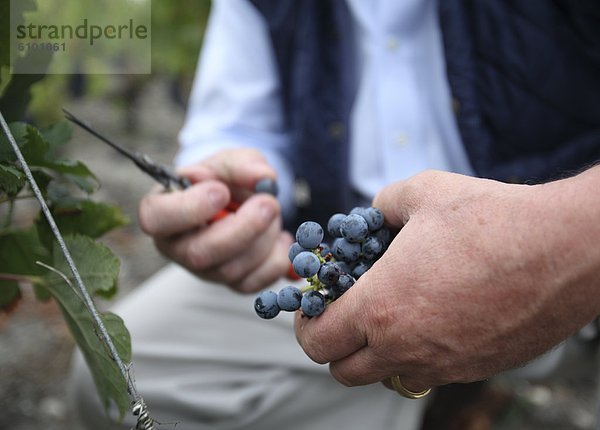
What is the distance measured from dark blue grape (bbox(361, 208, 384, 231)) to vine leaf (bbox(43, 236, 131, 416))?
27 centimetres

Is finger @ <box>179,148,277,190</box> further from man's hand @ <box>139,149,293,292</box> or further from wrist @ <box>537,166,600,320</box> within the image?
wrist @ <box>537,166,600,320</box>

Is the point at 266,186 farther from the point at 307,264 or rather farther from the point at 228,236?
the point at 307,264

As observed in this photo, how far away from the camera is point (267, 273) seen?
116 centimetres

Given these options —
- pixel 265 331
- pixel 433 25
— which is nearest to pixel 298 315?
pixel 265 331

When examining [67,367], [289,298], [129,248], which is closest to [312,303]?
[289,298]

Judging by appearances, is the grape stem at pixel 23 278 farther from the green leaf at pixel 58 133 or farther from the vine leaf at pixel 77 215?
the green leaf at pixel 58 133

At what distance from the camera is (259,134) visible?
1.51 metres

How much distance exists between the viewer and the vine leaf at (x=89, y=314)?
2.17ft

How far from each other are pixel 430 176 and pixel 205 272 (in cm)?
56

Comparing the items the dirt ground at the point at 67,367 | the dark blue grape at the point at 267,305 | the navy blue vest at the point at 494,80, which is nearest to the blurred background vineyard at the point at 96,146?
the dirt ground at the point at 67,367

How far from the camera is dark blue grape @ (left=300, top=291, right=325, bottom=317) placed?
0.67m

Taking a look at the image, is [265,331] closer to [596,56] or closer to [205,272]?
[205,272]

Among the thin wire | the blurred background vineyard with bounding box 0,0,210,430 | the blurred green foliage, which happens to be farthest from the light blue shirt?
the blurred green foliage

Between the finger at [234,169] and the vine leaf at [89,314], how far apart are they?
17.3 inches
